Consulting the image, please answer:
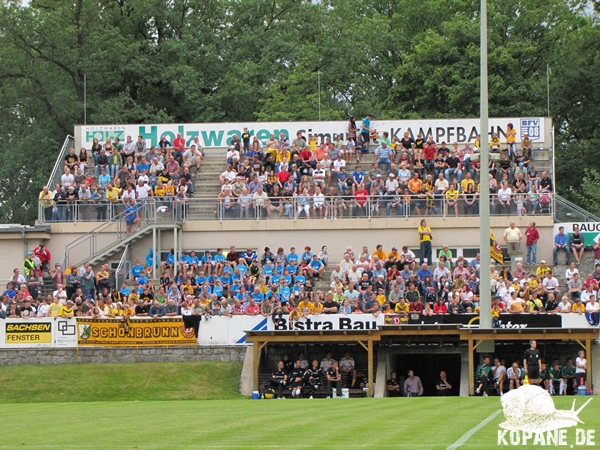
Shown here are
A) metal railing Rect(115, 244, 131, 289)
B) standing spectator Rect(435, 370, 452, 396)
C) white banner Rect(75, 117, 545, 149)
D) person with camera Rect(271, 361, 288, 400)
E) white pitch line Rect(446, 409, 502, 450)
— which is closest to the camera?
white pitch line Rect(446, 409, 502, 450)

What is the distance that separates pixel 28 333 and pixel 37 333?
267 mm

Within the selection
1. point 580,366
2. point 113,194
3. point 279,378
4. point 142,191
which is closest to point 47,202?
point 113,194

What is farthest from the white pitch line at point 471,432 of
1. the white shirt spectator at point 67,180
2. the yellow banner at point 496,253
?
the white shirt spectator at point 67,180

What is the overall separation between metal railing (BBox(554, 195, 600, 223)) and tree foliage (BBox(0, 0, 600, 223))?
565 inches

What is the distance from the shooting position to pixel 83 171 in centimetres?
4178

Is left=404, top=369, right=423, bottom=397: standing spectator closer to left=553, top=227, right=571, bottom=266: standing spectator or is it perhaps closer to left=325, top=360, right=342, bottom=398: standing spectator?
left=325, top=360, right=342, bottom=398: standing spectator

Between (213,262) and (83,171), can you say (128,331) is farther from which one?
(83,171)

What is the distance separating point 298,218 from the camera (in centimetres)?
3925

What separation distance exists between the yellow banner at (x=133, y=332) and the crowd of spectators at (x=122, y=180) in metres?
7.43

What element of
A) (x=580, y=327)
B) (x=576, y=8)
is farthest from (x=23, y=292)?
(x=576, y=8)

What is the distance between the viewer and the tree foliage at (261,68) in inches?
2137

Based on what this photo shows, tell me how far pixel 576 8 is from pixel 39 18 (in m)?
30.3

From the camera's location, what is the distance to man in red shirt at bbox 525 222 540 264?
3647 cm

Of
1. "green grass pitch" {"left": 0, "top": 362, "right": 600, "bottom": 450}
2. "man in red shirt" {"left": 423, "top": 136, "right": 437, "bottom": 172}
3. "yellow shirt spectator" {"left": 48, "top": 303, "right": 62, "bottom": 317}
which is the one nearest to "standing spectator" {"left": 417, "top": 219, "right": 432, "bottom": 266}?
"man in red shirt" {"left": 423, "top": 136, "right": 437, "bottom": 172}
